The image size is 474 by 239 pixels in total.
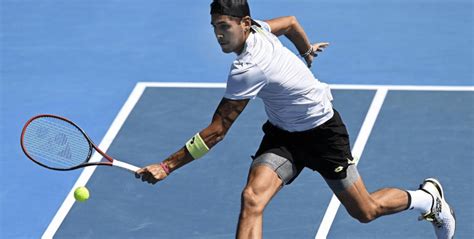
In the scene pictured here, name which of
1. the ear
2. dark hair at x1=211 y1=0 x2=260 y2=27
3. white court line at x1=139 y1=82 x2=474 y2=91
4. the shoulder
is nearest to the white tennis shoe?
the shoulder

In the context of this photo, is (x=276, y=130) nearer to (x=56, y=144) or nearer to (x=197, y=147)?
(x=197, y=147)

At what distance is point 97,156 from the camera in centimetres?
1098

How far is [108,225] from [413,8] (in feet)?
20.2

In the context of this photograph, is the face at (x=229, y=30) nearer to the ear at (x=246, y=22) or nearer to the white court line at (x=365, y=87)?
the ear at (x=246, y=22)

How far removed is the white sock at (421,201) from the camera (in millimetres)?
8828

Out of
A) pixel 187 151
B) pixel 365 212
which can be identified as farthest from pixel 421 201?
pixel 187 151

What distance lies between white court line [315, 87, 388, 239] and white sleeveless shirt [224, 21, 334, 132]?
4.87 feet

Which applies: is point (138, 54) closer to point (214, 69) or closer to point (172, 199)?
point (214, 69)

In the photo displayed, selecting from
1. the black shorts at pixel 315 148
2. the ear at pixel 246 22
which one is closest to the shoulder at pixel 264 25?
the ear at pixel 246 22

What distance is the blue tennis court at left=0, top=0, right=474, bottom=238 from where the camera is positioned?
32.2 feet

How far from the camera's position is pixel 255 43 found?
8008 millimetres

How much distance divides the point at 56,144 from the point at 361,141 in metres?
3.40

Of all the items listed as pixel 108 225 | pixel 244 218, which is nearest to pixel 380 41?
pixel 108 225

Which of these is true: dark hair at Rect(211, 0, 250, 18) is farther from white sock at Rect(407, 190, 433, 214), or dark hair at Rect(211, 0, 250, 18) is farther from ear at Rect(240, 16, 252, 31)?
white sock at Rect(407, 190, 433, 214)
